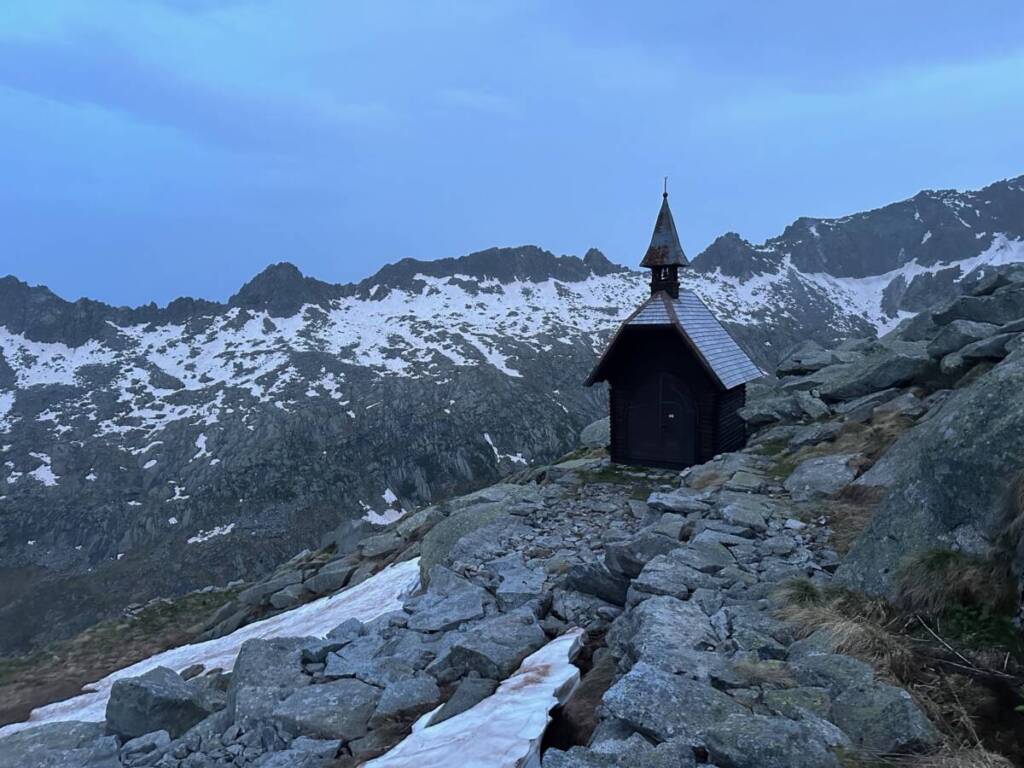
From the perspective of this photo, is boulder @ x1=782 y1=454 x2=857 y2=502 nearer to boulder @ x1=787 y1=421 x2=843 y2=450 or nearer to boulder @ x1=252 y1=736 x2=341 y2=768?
boulder @ x1=787 y1=421 x2=843 y2=450

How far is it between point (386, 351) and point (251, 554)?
4603 centimetres

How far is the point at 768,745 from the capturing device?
358 centimetres

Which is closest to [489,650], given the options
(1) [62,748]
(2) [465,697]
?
(2) [465,697]

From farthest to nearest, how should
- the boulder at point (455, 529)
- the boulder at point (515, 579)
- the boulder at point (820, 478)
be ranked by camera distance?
the boulder at point (455, 529) → the boulder at point (820, 478) → the boulder at point (515, 579)

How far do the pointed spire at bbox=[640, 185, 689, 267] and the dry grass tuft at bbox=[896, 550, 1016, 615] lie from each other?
1609 centimetres

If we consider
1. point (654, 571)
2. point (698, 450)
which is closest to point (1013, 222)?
point (698, 450)

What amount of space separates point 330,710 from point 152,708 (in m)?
3.22

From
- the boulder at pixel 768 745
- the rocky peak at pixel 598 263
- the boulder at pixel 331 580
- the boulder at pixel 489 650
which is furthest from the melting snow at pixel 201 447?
the rocky peak at pixel 598 263

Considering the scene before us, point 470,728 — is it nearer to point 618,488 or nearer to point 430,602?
point 430,602

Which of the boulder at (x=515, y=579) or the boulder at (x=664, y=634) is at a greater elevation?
the boulder at (x=664, y=634)

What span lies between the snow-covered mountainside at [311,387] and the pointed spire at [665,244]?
179 ft

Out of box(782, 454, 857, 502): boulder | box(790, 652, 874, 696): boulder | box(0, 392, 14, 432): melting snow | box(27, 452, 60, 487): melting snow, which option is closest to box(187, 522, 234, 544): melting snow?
box(27, 452, 60, 487): melting snow

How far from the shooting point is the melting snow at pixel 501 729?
463 cm

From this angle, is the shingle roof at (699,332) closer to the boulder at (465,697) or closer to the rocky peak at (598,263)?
the boulder at (465,697)
